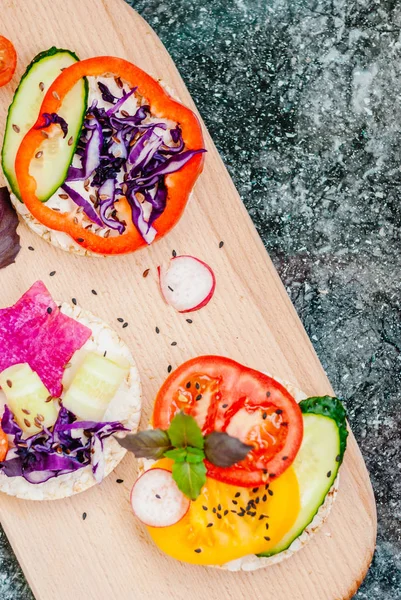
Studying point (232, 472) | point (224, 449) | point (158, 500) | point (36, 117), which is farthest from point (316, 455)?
point (36, 117)

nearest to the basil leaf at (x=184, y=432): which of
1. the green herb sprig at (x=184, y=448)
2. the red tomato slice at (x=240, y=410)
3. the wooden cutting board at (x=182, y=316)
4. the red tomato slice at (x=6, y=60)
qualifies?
the green herb sprig at (x=184, y=448)

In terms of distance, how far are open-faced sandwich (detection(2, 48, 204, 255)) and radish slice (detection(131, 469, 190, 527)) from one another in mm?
943

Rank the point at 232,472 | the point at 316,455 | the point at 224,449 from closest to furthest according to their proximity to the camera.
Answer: the point at 224,449, the point at 232,472, the point at 316,455

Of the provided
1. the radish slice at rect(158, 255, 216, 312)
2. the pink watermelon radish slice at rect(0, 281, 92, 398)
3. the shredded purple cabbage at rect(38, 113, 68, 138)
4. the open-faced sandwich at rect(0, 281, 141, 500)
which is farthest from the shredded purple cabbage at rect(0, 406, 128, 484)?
the shredded purple cabbage at rect(38, 113, 68, 138)

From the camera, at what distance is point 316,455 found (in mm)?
2941

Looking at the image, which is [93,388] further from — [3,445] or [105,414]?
[3,445]

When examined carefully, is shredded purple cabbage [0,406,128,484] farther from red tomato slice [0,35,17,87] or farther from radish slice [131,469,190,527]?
red tomato slice [0,35,17,87]

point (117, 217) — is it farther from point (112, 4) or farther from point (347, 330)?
point (347, 330)

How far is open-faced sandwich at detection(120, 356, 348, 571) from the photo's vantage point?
2809 millimetres

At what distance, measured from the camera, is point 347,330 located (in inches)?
138

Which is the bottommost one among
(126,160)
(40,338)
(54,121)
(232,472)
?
(232,472)

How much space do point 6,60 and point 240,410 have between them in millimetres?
1793

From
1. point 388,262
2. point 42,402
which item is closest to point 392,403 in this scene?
point 388,262

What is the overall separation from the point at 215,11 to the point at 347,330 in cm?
171
